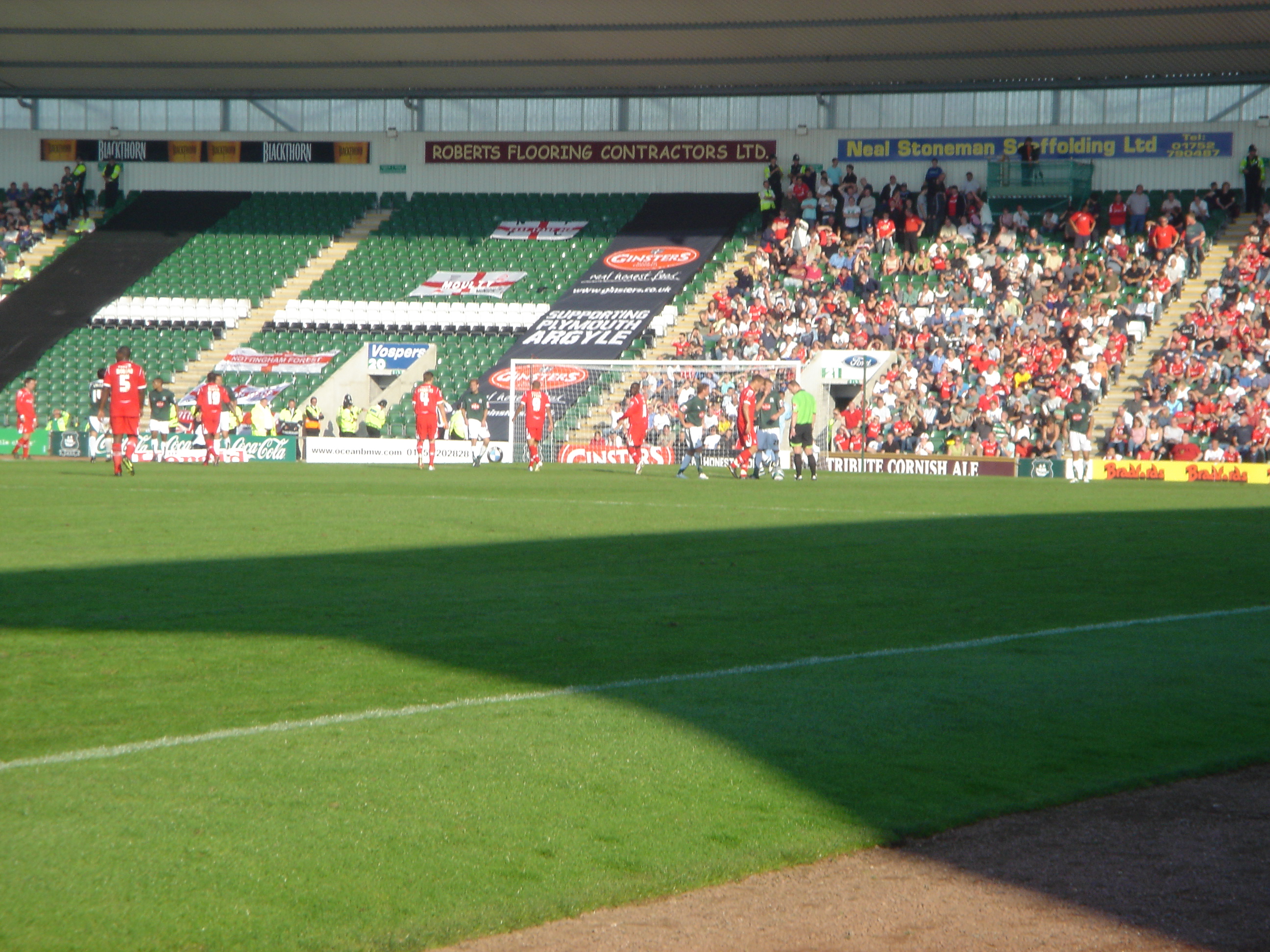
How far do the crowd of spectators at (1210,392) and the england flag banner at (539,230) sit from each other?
63.8 ft

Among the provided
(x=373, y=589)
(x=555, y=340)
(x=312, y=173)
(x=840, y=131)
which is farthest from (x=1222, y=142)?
(x=373, y=589)

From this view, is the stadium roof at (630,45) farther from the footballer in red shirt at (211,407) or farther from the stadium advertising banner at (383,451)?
the footballer in red shirt at (211,407)

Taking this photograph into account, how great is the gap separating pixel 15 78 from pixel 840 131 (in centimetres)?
2714

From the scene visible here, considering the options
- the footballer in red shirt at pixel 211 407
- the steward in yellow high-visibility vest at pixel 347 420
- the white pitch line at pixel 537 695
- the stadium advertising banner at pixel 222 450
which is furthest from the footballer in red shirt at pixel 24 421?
the white pitch line at pixel 537 695

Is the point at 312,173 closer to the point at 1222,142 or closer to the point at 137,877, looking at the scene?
the point at 1222,142

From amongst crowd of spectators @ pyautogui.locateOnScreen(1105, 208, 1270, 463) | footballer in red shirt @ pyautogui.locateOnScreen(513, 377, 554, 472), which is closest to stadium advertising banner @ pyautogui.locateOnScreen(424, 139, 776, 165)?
crowd of spectators @ pyautogui.locateOnScreen(1105, 208, 1270, 463)

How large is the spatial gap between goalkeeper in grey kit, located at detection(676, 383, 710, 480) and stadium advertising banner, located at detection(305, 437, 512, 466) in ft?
16.5

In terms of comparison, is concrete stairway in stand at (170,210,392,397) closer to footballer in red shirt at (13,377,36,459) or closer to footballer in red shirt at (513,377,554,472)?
footballer in red shirt at (13,377,36,459)

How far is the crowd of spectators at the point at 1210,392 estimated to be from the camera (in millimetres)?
29750

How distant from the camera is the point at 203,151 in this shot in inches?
1884

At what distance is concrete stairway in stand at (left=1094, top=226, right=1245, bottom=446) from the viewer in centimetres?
3222

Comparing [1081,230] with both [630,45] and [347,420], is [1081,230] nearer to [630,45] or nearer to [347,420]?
[630,45]

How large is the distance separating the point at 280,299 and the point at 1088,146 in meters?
24.9

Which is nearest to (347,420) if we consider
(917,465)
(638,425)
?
(638,425)
